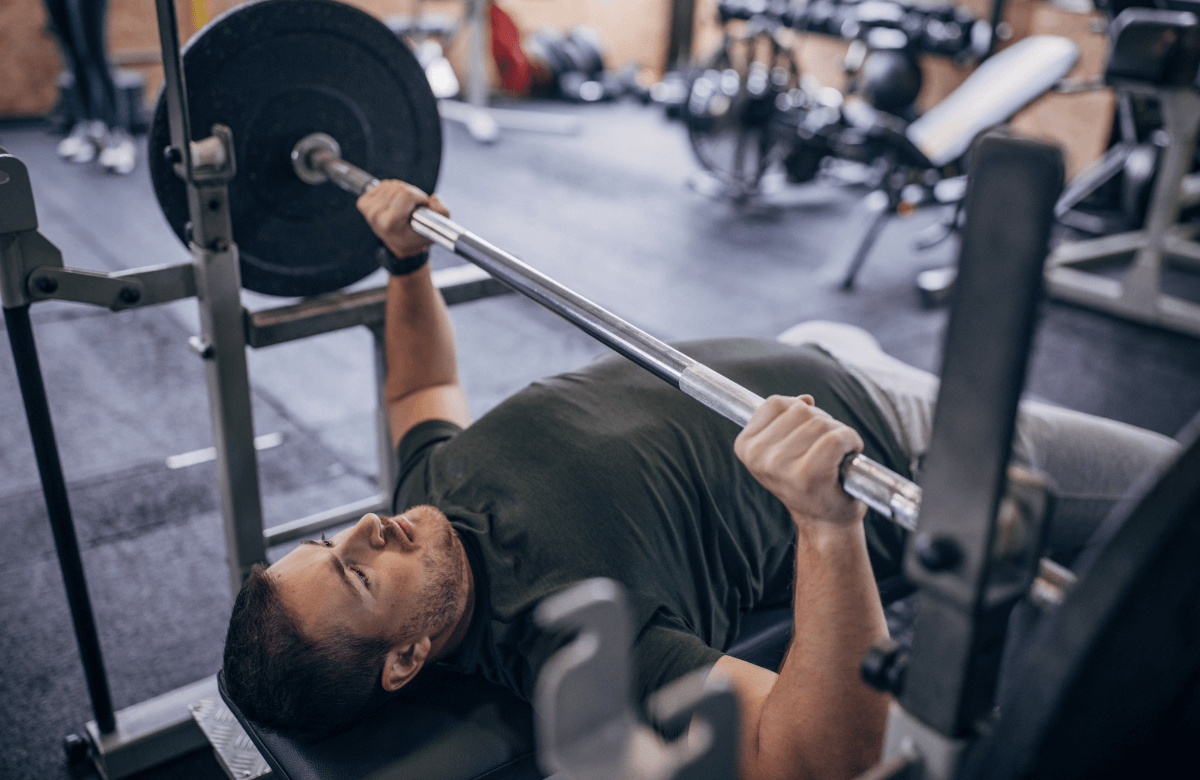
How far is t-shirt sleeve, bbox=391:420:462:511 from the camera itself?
137cm

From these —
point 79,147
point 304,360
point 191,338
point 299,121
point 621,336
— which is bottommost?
point 304,360

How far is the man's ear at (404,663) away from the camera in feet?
3.75

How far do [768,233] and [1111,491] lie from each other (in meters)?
3.21

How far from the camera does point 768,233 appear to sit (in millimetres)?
4488

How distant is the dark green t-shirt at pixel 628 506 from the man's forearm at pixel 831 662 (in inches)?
Answer: 6.1

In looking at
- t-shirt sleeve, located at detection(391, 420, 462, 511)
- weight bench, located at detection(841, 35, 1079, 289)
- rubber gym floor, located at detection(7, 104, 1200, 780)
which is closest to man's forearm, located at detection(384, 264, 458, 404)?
t-shirt sleeve, located at detection(391, 420, 462, 511)

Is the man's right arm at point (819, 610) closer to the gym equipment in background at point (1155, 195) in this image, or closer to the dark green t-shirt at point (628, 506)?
the dark green t-shirt at point (628, 506)

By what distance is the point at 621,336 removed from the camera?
3.37ft

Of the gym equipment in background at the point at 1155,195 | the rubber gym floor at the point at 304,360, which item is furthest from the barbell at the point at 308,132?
the gym equipment in background at the point at 1155,195

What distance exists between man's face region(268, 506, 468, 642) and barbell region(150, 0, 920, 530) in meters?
0.36

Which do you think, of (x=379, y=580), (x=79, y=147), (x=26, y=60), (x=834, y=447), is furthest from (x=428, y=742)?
(x=26, y=60)

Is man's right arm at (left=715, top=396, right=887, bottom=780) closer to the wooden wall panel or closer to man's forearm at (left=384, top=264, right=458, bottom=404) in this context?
man's forearm at (left=384, top=264, right=458, bottom=404)

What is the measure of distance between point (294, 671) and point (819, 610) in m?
0.63

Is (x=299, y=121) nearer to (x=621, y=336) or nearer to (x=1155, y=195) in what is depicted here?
(x=621, y=336)
